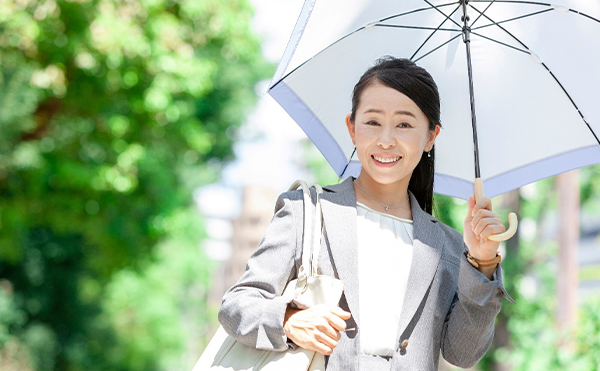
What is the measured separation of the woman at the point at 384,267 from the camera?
7.18 ft

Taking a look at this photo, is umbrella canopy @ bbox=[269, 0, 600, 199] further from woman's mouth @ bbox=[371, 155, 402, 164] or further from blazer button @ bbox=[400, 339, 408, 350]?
blazer button @ bbox=[400, 339, 408, 350]

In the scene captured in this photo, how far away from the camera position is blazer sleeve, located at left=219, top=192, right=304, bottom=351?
7.02ft

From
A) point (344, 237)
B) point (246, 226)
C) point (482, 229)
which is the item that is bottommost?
point (344, 237)

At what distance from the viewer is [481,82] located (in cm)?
298

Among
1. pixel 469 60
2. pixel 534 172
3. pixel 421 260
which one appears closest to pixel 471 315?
pixel 421 260

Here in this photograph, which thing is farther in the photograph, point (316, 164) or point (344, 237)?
point (316, 164)

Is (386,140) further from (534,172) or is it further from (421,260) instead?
(534,172)

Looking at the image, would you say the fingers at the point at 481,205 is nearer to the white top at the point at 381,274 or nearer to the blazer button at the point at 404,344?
the white top at the point at 381,274

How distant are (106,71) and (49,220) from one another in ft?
8.29

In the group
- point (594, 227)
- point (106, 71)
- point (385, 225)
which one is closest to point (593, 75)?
point (385, 225)

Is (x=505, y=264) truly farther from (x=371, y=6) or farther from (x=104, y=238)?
(x=371, y=6)

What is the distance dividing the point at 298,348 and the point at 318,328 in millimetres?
107

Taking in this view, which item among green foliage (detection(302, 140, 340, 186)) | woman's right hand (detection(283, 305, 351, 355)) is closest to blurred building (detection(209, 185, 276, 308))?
green foliage (detection(302, 140, 340, 186))

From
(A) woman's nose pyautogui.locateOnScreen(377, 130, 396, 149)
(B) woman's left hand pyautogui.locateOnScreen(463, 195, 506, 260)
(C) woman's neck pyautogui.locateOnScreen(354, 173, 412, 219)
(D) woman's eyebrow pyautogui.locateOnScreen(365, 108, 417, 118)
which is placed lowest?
(B) woman's left hand pyautogui.locateOnScreen(463, 195, 506, 260)
